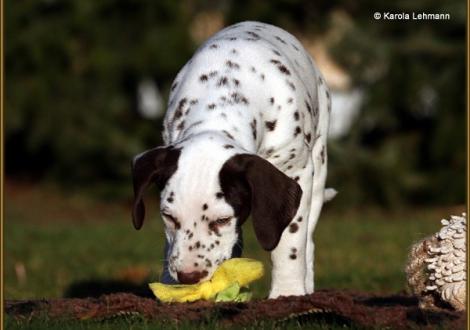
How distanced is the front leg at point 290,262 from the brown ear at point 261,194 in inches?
39.5

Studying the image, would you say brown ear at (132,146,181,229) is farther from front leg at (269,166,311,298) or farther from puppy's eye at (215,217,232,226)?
front leg at (269,166,311,298)

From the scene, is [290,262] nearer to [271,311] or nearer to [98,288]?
[271,311]

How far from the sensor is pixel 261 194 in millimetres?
5289

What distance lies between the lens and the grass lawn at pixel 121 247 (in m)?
8.67

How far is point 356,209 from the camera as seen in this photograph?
1683 centimetres

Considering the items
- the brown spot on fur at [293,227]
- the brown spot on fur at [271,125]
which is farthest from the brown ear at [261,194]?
the brown spot on fur at [293,227]

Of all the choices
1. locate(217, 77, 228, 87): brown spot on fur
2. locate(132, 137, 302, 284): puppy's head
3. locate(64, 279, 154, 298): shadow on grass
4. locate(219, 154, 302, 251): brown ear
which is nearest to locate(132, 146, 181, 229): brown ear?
locate(132, 137, 302, 284): puppy's head

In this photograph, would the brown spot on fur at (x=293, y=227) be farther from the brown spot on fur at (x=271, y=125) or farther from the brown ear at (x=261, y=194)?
the brown ear at (x=261, y=194)

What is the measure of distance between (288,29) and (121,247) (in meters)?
6.07

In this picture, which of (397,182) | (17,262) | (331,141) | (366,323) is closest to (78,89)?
(331,141)

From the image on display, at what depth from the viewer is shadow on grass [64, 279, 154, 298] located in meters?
8.00

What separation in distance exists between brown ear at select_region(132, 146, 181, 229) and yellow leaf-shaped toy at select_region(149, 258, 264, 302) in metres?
0.38

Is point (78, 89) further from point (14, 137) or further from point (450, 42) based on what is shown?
point (450, 42)

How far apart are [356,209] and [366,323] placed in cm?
1203
